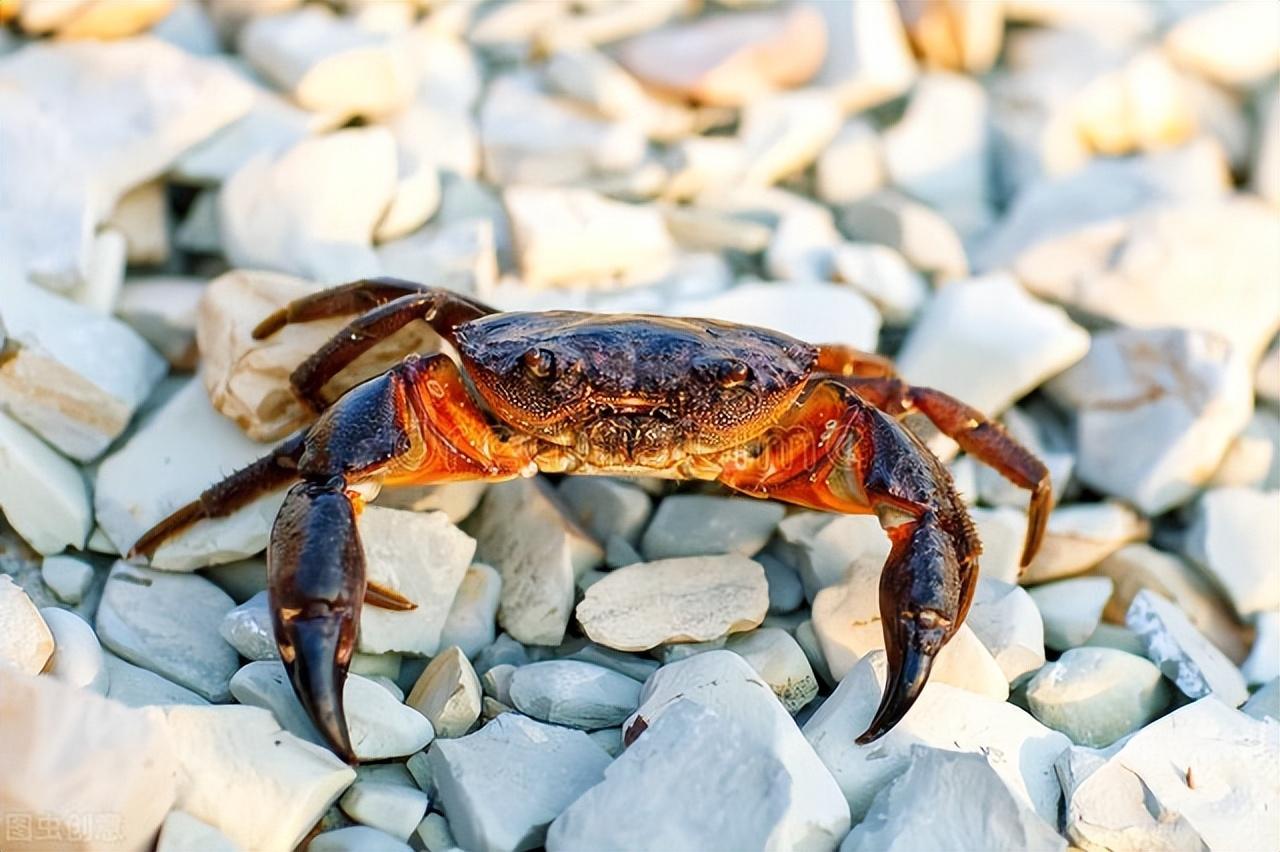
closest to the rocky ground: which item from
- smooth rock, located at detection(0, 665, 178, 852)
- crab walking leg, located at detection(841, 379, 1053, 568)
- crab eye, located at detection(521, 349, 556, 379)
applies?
smooth rock, located at detection(0, 665, 178, 852)

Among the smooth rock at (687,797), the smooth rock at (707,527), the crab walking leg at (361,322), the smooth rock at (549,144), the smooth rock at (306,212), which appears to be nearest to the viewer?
the smooth rock at (687,797)

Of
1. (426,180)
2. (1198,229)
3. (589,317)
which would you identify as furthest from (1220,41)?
(589,317)

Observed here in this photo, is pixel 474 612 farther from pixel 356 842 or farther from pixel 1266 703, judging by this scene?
pixel 1266 703

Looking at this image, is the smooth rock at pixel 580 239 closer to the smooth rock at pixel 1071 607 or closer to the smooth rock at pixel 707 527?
the smooth rock at pixel 707 527

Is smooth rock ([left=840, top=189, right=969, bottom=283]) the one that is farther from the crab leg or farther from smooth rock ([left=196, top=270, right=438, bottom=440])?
the crab leg

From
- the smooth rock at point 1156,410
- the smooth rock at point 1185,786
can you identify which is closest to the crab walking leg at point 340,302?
the smooth rock at point 1185,786

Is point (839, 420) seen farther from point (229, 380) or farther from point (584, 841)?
point (229, 380)
